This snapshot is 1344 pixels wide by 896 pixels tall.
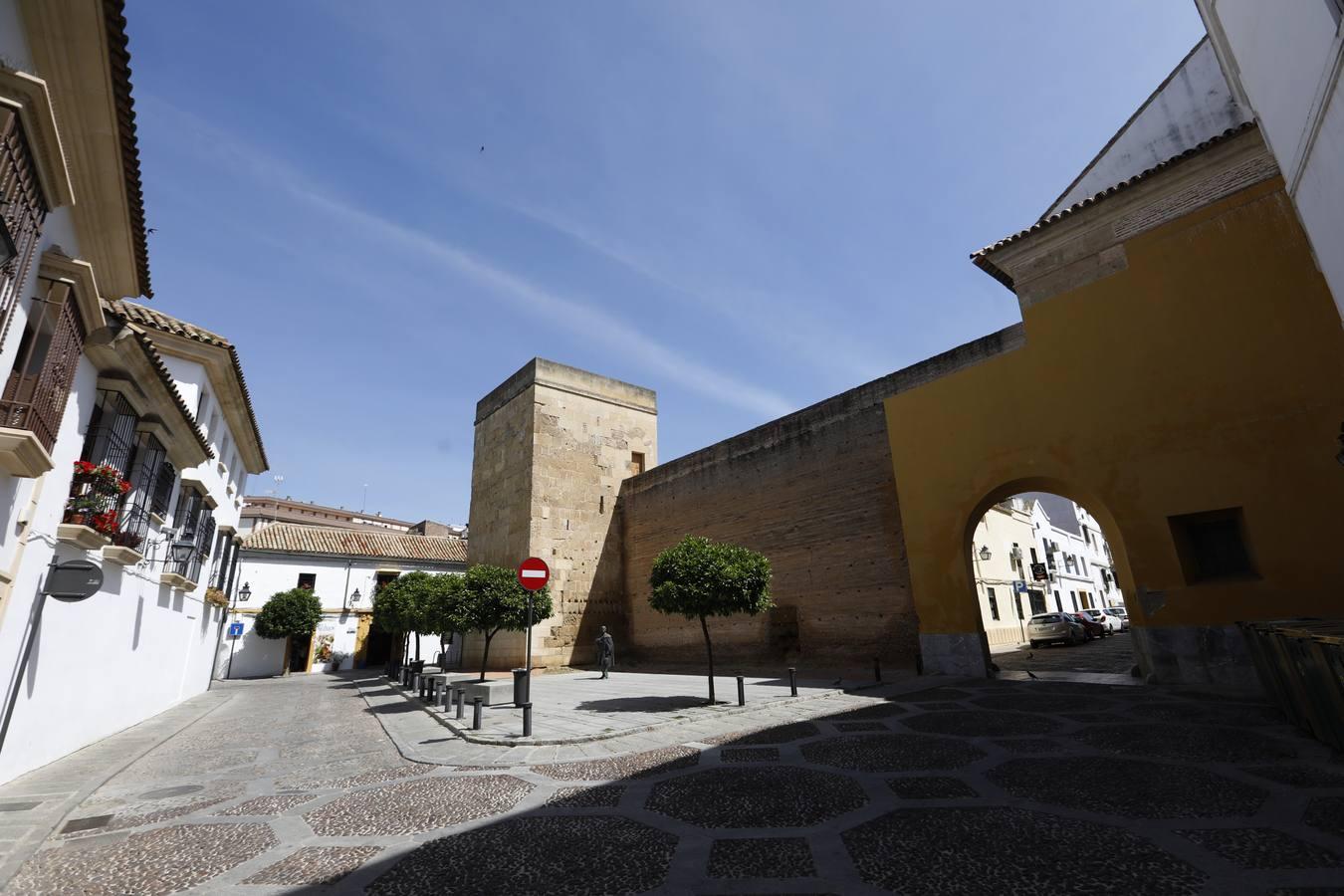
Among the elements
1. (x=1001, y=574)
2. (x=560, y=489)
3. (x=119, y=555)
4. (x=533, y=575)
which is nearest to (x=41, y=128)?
(x=119, y=555)

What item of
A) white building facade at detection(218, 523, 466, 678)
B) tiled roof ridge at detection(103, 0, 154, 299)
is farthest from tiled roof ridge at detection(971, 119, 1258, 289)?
white building facade at detection(218, 523, 466, 678)

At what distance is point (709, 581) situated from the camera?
32.5ft

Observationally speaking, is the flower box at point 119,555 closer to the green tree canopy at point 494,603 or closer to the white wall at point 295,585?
the green tree canopy at point 494,603

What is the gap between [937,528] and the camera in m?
11.8

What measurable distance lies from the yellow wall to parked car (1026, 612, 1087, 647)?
400 inches

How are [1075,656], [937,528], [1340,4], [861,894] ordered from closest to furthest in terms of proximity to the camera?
[861,894] < [1340,4] < [937,528] < [1075,656]

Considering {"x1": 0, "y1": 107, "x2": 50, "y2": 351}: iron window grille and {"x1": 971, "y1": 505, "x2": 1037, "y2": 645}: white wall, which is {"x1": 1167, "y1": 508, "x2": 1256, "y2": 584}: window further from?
{"x1": 0, "y1": 107, "x2": 50, "y2": 351}: iron window grille

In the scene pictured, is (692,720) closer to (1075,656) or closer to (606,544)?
(1075,656)

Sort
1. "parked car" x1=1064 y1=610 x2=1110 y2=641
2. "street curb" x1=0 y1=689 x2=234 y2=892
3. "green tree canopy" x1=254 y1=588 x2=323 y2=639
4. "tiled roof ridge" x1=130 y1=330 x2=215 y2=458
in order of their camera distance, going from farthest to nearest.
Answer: "green tree canopy" x1=254 y1=588 x2=323 y2=639, "parked car" x1=1064 y1=610 x2=1110 y2=641, "tiled roof ridge" x1=130 y1=330 x2=215 y2=458, "street curb" x1=0 y1=689 x2=234 y2=892

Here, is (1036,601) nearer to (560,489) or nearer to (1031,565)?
(1031,565)

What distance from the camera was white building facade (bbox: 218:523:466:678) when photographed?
78.9 ft

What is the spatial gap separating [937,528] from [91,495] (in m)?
13.1

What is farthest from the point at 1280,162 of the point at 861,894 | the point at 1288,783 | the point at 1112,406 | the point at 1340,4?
the point at 861,894

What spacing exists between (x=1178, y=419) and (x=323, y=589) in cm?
3041
